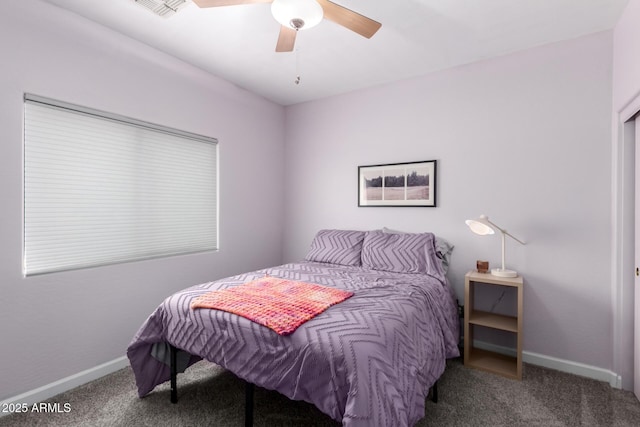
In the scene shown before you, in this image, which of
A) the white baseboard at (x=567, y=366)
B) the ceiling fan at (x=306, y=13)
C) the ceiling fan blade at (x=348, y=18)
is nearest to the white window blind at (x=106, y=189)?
the ceiling fan at (x=306, y=13)

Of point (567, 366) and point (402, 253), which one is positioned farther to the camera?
point (402, 253)

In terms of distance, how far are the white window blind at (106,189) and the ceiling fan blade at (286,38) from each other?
1.32m

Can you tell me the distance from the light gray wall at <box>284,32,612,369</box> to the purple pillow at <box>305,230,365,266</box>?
1.11 feet

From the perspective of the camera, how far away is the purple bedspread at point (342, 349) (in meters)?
1.34

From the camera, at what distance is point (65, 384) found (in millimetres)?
2174

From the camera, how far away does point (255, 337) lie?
1.60 meters

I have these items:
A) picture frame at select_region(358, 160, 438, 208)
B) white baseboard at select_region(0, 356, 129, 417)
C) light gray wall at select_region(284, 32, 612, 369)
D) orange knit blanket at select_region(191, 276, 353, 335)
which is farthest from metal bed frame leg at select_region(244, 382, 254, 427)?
A: picture frame at select_region(358, 160, 438, 208)

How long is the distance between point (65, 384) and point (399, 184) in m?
3.12

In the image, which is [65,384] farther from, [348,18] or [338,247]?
[348,18]

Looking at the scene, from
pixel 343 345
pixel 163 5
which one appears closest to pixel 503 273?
pixel 343 345

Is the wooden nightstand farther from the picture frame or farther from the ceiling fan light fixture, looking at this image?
the ceiling fan light fixture

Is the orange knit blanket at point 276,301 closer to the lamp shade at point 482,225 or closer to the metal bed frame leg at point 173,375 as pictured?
the metal bed frame leg at point 173,375

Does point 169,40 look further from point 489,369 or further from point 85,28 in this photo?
point 489,369

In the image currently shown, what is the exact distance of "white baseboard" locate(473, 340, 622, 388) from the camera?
2.29 metres
